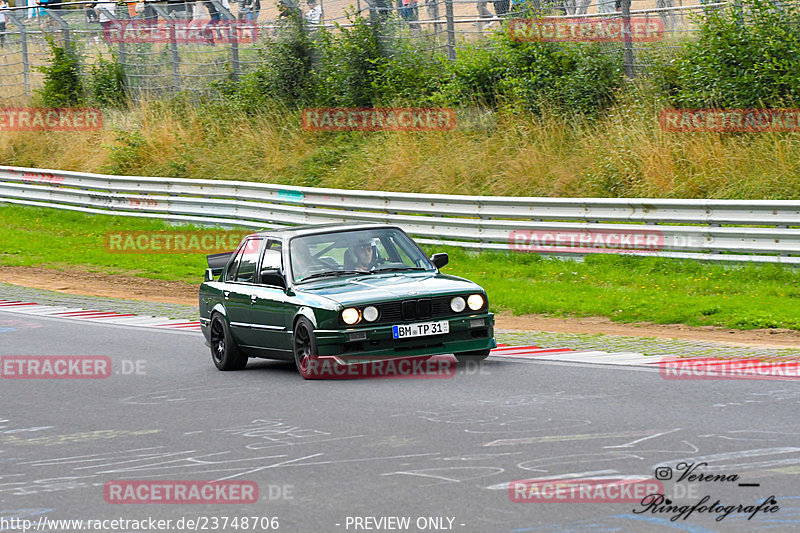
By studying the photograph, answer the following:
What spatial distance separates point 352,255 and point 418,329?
1535 mm

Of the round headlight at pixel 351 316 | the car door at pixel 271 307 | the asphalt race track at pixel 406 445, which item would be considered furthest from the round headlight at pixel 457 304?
the car door at pixel 271 307

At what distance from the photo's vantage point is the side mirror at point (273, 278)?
11789 mm

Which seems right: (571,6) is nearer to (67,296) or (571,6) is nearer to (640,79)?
(640,79)

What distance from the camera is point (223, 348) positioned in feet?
41.3

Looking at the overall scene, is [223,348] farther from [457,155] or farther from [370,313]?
[457,155]

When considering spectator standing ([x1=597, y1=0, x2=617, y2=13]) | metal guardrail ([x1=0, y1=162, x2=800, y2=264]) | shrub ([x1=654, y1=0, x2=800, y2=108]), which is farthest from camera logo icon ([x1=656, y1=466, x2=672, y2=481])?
spectator standing ([x1=597, y1=0, x2=617, y2=13])

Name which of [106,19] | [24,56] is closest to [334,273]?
[106,19]

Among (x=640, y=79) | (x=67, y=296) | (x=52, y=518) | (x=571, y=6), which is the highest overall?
(x=571, y=6)

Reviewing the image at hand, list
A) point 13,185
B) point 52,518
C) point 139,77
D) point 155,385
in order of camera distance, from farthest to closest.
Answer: point 139,77, point 13,185, point 155,385, point 52,518

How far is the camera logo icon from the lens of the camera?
6.75 m

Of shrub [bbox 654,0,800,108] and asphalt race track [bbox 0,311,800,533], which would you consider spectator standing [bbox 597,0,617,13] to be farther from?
asphalt race track [bbox 0,311,800,533]

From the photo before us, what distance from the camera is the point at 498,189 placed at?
75.3 feet

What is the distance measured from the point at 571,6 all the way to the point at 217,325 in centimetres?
1451

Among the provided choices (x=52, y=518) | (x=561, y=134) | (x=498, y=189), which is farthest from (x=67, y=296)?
Result: (x=52, y=518)
